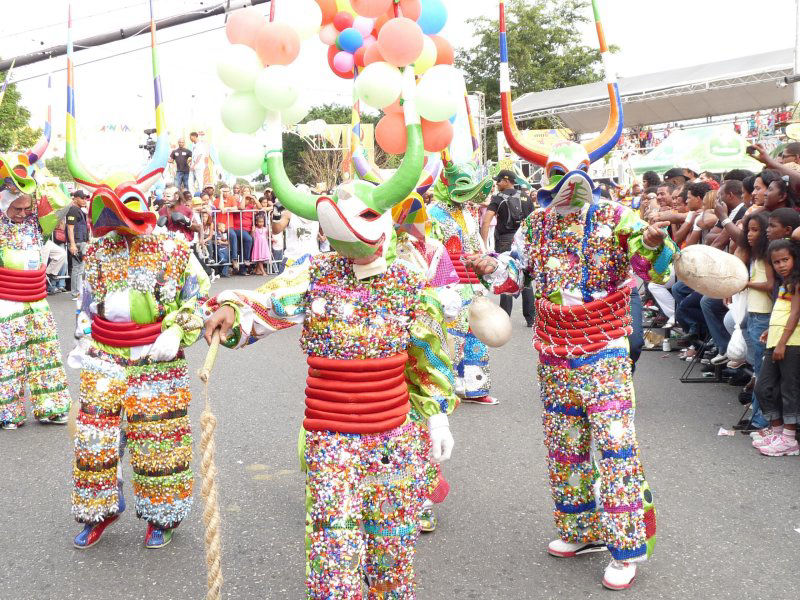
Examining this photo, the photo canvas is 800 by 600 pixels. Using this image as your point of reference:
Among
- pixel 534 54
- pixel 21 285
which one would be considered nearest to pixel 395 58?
pixel 21 285

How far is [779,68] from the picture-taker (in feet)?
73.3

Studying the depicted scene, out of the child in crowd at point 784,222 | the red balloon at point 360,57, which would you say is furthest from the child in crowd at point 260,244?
the red balloon at point 360,57

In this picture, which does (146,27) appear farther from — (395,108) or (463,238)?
(395,108)

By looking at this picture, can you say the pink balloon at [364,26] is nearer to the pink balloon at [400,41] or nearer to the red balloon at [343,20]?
the red balloon at [343,20]

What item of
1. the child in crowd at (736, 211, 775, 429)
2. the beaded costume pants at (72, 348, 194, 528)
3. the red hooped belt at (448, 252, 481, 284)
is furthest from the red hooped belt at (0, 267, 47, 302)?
the child in crowd at (736, 211, 775, 429)

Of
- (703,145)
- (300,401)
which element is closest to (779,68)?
(703,145)

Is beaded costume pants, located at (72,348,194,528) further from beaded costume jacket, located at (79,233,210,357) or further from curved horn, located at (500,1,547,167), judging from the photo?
curved horn, located at (500,1,547,167)

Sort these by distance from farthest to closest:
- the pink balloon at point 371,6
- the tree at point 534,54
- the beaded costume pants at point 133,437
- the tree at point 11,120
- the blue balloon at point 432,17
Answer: the tree at point 534,54 < the tree at point 11,120 < the beaded costume pants at point 133,437 < the blue balloon at point 432,17 < the pink balloon at point 371,6

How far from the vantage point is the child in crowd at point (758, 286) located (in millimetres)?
6020

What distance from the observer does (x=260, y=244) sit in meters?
17.4

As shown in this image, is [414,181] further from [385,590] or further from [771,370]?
[771,370]

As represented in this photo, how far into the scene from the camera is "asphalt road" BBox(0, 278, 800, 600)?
12.8ft

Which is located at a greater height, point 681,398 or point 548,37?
point 548,37

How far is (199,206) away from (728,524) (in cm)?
1335
